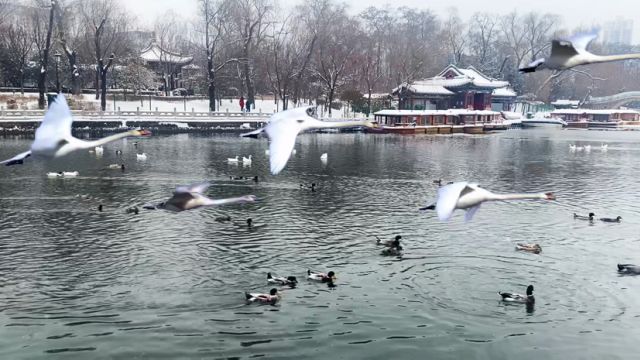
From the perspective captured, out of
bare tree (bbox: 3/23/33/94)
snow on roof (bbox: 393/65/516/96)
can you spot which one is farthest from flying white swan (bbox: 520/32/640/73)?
snow on roof (bbox: 393/65/516/96)

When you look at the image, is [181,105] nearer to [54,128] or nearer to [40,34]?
[40,34]

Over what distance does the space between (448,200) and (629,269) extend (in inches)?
709

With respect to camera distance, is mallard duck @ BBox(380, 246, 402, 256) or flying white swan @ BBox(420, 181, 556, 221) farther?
mallard duck @ BBox(380, 246, 402, 256)

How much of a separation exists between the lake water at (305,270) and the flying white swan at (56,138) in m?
9.87

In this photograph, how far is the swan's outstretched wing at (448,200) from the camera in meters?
5.26

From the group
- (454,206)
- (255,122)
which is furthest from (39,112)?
(454,206)

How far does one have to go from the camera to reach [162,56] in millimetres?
95688

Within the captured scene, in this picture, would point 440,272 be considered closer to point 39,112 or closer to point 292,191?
point 292,191

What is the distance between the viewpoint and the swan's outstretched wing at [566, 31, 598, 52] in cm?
521

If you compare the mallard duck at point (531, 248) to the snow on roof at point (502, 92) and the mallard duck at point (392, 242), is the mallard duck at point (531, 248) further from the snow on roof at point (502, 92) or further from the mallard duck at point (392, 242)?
the snow on roof at point (502, 92)

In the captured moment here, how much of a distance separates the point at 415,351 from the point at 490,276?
20.4ft

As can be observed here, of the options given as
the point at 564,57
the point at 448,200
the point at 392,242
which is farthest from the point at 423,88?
the point at 564,57

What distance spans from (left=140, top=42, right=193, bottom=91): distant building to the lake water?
192 feet

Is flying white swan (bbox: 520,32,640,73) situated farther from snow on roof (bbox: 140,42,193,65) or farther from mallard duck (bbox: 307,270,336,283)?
snow on roof (bbox: 140,42,193,65)
